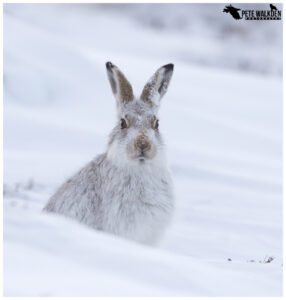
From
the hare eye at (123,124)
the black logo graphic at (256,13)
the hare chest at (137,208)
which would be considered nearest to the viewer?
the hare chest at (137,208)

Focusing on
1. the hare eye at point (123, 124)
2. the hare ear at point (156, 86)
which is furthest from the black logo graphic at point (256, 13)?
the hare eye at point (123, 124)

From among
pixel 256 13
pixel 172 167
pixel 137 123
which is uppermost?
pixel 256 13

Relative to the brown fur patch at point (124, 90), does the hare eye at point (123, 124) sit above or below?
below

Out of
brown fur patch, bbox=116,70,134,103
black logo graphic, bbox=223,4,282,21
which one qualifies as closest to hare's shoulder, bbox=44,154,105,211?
brown fur patch, bbox=116,70,134,103

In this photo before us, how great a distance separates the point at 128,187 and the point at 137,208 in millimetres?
176

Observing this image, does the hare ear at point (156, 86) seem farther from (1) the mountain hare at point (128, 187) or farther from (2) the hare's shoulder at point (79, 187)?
(2) the hare's shoulder at point (79, 187)

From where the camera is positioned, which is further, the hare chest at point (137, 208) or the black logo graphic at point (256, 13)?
the black logo graphic at point (256, 13)

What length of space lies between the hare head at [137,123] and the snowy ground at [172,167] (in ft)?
2.01

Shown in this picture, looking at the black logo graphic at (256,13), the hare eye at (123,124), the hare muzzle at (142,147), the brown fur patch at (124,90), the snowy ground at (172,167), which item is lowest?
the snowy ground at (172,167)

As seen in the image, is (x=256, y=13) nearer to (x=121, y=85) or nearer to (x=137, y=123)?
(x=121, y=85)

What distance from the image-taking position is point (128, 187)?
4305mm

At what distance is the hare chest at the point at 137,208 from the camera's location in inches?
164

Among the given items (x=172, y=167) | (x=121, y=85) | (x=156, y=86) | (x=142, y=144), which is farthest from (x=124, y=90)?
(x=172, y=167)

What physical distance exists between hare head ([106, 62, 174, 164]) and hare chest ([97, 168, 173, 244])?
0.17 meters
